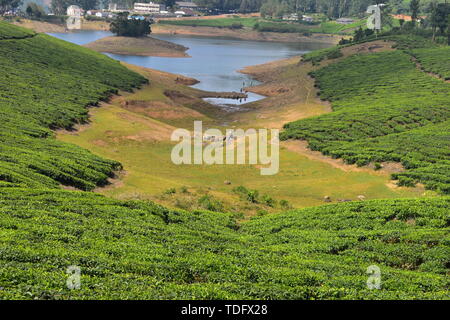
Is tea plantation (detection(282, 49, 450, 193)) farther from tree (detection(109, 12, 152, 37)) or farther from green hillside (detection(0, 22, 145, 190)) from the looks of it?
tree (detection(109, 12, 152, 37))

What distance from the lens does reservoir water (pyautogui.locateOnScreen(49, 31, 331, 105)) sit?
118 metres

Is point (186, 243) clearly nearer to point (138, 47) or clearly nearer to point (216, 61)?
point (216, 61)

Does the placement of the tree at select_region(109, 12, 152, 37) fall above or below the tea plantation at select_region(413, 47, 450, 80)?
above

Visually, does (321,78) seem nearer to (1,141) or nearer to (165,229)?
(1,141)

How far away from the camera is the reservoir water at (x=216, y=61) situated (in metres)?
118

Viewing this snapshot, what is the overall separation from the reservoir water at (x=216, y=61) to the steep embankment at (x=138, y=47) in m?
4.69

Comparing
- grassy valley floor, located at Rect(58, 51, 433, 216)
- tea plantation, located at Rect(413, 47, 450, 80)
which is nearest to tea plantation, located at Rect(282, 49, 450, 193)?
tea plantation, located at Rect(413, 47, 450, 80)

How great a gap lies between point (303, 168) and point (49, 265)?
3701 centimetres

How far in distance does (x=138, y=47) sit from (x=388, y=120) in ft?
382

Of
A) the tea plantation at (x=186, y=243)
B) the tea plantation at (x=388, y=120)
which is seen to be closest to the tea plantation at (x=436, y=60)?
the tea plantation at (x=388, y=120)

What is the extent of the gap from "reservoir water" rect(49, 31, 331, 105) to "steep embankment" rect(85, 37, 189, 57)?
4694 millimetres

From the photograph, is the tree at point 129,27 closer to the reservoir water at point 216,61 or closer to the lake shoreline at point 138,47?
the lake shoreline at point 138,47
